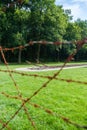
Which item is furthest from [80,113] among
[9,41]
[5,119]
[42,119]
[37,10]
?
[37,10]

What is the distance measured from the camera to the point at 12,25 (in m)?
41.2

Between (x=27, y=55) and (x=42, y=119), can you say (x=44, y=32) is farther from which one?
(x=42, y=119)

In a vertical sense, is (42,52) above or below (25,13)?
below

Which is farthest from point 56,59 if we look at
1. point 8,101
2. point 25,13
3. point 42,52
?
point 8,101

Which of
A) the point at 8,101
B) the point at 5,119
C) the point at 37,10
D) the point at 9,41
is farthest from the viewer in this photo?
the point at 37,10

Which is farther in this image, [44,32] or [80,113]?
[44,32]

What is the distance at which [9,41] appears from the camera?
1592 inches

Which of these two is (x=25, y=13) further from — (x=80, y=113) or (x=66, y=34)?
(x=80, y=113)

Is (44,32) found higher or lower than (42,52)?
higher

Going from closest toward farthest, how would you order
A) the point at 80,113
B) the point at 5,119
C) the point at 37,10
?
the point at 5,119, the point at 80,113, the point at 37,10

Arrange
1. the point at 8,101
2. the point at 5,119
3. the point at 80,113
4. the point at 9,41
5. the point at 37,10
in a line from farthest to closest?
the point at 37,10
the point at 9,41
the point at 8,101
the point at 80,113
the point at 5,119

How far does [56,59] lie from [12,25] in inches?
587

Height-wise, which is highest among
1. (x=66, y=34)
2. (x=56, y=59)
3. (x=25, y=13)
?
(x=25, y=13)

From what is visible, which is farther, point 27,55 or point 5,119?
point 27,55
